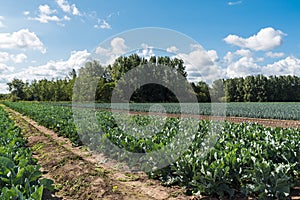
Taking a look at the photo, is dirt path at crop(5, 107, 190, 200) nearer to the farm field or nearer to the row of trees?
the farm field

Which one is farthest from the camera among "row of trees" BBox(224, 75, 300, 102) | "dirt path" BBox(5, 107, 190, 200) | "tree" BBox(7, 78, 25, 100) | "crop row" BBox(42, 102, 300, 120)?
"tree" BBox(7, 78, 25, 100)

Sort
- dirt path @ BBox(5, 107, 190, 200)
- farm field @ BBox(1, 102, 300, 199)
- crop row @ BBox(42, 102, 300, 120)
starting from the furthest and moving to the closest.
Answer: crop row @ BBox(42, 102, 300, 120), dirt path @ BBox(5, 107, 190, 200), farm field @ BBox(1, 102, 300, 199)

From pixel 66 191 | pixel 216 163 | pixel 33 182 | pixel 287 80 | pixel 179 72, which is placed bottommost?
pixel 66 191

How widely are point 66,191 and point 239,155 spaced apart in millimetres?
3763

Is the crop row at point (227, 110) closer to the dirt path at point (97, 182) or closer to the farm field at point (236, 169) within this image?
Result: the dirt path at point (97, 182)

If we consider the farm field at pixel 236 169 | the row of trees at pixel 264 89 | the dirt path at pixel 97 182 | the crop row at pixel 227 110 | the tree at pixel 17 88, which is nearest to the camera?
the farm field at pixel 236 169

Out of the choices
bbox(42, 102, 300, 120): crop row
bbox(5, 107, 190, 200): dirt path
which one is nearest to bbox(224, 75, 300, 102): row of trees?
bbox(42, 102, 300, 120): crop row

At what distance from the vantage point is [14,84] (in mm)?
91812

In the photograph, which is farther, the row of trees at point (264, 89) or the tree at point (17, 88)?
the tree at point (17, 88)

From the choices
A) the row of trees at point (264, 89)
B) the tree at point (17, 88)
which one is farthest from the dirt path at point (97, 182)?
the tree at point (17, 88)

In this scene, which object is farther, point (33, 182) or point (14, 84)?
point (14, 84)

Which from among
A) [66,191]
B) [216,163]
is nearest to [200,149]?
[216,163]

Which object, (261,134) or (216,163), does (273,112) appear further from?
(216,163)

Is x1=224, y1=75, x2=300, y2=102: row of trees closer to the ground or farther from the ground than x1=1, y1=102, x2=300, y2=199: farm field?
farther from the ground
